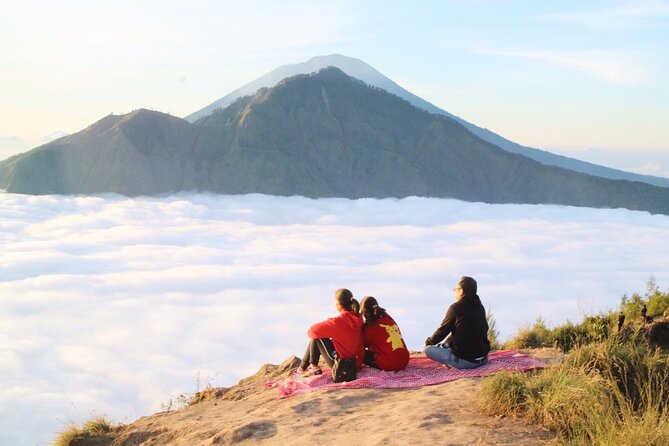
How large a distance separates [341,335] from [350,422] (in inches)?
67.5

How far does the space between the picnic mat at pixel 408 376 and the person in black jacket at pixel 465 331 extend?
13 centimetres

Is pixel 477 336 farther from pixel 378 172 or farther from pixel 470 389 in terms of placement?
pixel 378 172

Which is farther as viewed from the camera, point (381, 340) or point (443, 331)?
point (381, 340)

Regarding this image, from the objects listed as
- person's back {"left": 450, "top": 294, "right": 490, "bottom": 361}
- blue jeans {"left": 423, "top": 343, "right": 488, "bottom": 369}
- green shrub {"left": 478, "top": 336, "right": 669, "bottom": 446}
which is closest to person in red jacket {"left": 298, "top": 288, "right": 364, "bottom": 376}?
blue jeans {"left": 423, "top": 343, "right": 488, "bottom": 369}

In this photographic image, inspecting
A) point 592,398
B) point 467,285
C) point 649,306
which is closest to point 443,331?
point 467,285

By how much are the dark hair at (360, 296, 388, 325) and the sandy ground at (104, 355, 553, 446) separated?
3.39 feet

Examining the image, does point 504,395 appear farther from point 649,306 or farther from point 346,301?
point 649,306

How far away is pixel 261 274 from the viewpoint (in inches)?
4112

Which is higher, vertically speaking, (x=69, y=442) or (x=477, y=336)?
(x=477, y=336)

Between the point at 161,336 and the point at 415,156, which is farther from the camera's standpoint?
the point at 415,156

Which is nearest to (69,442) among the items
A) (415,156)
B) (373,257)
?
(373,257)

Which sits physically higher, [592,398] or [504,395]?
[592,398]

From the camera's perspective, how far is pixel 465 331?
7605 mm

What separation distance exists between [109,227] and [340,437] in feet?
427
